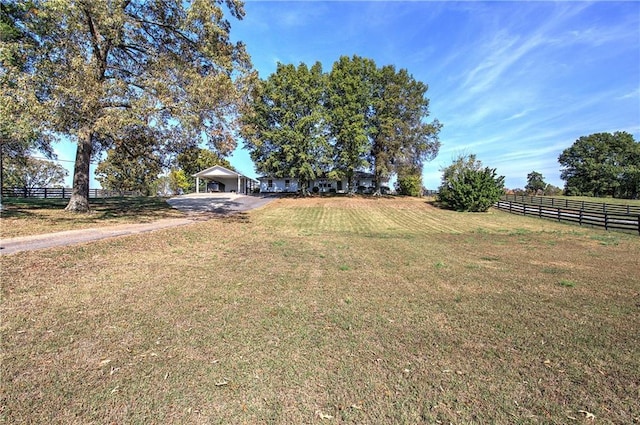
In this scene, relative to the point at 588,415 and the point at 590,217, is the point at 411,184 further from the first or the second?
the point at 588,415

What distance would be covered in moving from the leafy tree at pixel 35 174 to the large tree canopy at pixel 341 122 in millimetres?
34959

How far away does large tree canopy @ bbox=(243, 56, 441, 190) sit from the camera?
35.1 m

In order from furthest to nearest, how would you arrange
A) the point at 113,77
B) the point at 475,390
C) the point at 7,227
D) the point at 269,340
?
the point at 113,77, the point at 7,227, the point at 269,340, the point at 475,390

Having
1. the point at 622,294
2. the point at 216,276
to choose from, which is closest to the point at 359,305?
the point at 216,276

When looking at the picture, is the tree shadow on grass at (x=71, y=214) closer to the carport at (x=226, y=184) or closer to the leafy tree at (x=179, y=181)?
the carport at (x=226, y=184)

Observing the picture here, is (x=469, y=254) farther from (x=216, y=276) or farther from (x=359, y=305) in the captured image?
(x=216, y=276)

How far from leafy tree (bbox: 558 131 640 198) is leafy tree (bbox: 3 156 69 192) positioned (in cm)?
9969

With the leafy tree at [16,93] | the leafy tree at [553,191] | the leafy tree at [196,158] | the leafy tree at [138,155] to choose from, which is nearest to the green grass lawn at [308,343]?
the leafy tree at [16,93]

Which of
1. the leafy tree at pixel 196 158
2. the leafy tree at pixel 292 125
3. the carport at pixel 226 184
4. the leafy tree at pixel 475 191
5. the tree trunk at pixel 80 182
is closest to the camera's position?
the tree trunk at pixel 80 182

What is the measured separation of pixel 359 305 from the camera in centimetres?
507

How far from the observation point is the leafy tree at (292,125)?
1362 inches

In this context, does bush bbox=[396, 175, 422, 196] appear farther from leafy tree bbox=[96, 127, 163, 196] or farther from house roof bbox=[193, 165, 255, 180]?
leafy tree bbox=[96, 127, 163, 196]

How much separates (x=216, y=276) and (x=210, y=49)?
12534mm

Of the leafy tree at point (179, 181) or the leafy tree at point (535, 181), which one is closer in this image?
the leafy tree at point (179, 181)
